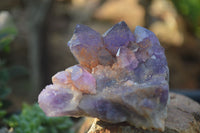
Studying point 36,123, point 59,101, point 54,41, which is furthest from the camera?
point 54,41

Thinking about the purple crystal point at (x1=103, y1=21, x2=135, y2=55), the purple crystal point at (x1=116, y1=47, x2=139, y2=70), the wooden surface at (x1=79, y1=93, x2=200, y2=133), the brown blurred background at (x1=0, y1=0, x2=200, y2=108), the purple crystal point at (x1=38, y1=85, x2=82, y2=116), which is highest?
the purple crystal point at (x1=103, y1=21, x2=135, y2=55)

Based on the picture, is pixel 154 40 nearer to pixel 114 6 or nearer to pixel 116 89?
pixel 116 89

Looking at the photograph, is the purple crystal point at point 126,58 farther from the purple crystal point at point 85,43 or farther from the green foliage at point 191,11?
the green foliage at point 191,11

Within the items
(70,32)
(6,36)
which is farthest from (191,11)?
(6,36)

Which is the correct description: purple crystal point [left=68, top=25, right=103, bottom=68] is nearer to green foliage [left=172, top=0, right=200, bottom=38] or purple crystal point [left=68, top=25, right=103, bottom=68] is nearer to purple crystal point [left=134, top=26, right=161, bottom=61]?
purple crystal point [left=134, top=26, right=161, bottom=61]

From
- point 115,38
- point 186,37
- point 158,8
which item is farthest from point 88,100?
point 158,8

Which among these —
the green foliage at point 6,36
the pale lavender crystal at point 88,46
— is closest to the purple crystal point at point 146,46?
the pale lavender crystal at point 88,46

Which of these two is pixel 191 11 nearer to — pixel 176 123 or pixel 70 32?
pixel 70 32

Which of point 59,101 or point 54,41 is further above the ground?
point 59,101

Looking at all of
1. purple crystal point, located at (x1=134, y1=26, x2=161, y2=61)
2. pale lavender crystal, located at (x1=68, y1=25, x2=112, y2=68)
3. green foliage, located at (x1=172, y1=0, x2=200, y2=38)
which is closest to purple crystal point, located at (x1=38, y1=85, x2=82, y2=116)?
pale lavender crystal, located at (x1=68, y1=25, x2=112, y2=68)
